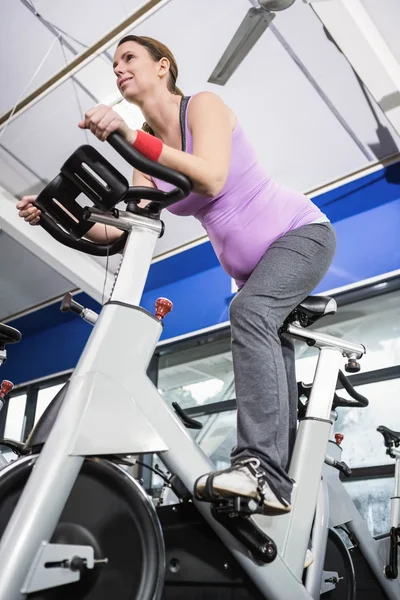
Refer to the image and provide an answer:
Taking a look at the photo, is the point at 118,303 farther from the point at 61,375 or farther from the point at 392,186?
the point at 61,375

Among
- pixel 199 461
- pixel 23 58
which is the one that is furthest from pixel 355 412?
pixel 23 58

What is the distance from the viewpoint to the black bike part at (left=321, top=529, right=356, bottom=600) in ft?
6.69

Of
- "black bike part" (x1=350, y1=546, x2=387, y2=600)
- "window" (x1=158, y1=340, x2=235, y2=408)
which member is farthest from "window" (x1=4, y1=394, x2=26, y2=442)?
"black bike part" (x1=350, y1=546, x2=387, y2=600)

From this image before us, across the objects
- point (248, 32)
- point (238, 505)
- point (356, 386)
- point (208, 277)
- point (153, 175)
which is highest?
point (208, 277)

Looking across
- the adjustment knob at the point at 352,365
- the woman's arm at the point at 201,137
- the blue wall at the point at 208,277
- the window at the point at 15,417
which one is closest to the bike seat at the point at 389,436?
the adjustment knob at the point at 352,365

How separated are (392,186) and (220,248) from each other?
2.84 metres

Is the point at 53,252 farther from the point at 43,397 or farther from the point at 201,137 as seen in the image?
the point at 201,137

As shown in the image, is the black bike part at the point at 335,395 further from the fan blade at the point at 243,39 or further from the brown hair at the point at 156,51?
the fan blade at the point at 243,39

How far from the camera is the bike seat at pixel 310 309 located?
5.02ft

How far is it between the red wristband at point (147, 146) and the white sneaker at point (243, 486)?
2.14 ft

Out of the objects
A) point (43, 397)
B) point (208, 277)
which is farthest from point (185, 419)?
point (43, 397)

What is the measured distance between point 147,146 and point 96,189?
139mm

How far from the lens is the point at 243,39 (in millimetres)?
2721

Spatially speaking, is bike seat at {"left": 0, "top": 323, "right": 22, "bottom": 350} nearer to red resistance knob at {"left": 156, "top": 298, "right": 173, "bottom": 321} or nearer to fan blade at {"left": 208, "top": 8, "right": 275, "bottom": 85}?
red resistance knob at {"left": 156, "top": 298, "right": 173, "bottom": 321}
